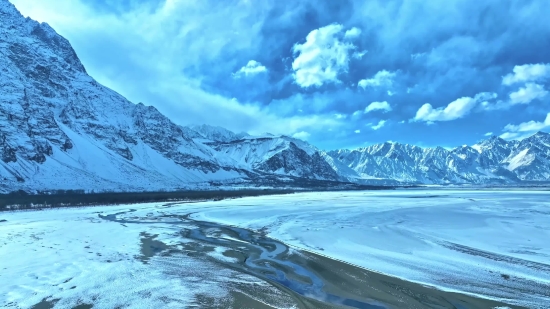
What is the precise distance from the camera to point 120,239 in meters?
25.2

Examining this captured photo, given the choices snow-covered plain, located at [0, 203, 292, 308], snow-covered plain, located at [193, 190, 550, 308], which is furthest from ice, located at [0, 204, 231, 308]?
snow-covered plain, located at [193, 190, 550, 308]

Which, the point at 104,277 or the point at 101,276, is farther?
the point at 101,276

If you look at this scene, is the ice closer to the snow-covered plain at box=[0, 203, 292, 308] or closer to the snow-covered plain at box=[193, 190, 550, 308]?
the snow-covered plain at box=[0, 203, 292, 308]

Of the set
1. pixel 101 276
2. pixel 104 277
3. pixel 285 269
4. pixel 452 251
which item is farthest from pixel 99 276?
pixel 452 251

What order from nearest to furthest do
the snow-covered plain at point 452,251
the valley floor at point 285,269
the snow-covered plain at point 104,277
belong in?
1. the snow-covered plain at point 104,277
2. the valley floor at point 285,269
3. the snow-covered plain at point 452,251

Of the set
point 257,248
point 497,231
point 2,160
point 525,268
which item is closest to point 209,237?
point 257,248

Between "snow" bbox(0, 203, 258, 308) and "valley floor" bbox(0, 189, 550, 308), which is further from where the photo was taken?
"valley floor" bbox(0, 189, 550, 308)

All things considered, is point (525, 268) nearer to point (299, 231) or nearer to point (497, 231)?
point (497, 231)

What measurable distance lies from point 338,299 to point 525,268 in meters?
10.2

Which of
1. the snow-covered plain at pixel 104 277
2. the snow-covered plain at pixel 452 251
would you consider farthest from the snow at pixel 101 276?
the snow-covered plain at pixel 452 251

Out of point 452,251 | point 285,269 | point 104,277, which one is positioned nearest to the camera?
point 104,277

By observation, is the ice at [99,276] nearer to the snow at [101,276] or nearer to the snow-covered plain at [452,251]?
the snow at [101,276]

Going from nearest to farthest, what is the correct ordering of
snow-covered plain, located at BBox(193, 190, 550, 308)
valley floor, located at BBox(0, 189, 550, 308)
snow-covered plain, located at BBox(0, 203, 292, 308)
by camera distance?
snow-covered plain, located at BBox(0, 203, 292, 308)
valley floor, located at BBox(0, 189, 550, 308)
snow-covered plain, located at BBox(193, 190, 550, 308)

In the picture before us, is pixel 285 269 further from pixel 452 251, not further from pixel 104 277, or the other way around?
pixel 452 251
